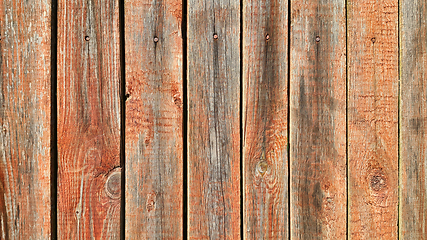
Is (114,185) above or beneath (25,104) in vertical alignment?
beneath

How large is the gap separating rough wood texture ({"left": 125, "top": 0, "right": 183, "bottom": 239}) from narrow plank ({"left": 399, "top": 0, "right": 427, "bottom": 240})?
104 cm

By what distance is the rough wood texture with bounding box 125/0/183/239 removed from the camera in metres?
1.50

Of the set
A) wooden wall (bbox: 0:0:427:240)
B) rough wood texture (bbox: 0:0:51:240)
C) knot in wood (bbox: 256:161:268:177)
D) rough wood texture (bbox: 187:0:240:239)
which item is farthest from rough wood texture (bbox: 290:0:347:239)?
rough wood texture (bbox: 0:0:51:240)

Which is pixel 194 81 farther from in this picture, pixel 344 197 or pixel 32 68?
pixel 344 197

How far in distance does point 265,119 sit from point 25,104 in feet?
3.57

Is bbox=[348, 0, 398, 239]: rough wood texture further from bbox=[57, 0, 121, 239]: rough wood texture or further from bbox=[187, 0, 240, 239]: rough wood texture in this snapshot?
bbox=[57, 0, 121, 239]: rough wood texture

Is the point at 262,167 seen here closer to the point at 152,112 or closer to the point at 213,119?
the point at 213,119

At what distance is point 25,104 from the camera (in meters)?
1.49

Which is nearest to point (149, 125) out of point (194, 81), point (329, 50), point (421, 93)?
point (194, 81)

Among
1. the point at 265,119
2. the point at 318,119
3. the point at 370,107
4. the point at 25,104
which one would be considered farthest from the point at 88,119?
the point at 370,107

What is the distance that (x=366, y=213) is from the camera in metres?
1.54

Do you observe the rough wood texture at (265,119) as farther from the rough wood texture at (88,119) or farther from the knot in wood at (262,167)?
the rough wood texture at (88,119)

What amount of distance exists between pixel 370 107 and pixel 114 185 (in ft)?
4.05

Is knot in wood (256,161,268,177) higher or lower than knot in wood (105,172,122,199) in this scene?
higher
